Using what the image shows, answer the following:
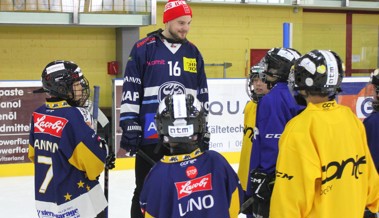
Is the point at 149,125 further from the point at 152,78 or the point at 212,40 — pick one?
the point at 212,40

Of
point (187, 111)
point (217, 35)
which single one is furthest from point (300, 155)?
point (217, 35)

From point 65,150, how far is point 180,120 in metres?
0.89

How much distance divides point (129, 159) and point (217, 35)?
3.26m

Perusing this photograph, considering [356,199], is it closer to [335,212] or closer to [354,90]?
[335,212]

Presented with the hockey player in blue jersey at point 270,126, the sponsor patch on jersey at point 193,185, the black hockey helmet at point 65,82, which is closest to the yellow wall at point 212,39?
the black hockey helmet at point 65,82

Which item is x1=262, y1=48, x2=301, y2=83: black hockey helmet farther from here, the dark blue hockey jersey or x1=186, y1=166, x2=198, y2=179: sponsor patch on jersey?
x1=186, y1=166, x2=198, y2=179: sponsor patch on jersey

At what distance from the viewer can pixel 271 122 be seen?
2756 mm

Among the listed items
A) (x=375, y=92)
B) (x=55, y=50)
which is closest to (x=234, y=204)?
→ (x=375, y=92)

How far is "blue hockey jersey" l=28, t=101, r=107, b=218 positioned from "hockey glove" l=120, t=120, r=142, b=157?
0.18 meters

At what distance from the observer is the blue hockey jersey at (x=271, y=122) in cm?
275

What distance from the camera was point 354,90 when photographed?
7.42 metres

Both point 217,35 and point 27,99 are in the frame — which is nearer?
point 27,99

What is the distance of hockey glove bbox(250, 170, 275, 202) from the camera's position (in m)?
2.62

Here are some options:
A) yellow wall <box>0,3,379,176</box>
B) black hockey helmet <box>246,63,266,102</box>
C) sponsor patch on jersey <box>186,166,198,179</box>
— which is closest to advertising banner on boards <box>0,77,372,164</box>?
yellow wall <box>0,3,379,176</box>
